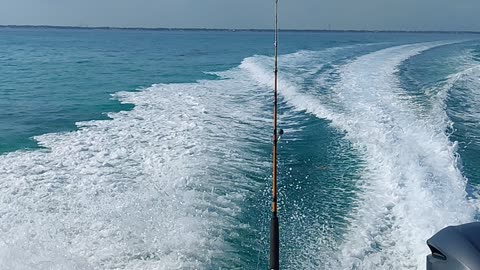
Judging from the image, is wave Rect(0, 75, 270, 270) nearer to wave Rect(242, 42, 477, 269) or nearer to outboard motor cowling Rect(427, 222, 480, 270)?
wave Rect(242, 42, 477, 269)

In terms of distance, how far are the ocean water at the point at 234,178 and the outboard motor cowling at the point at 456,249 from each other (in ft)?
3.83

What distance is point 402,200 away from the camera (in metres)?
5.07

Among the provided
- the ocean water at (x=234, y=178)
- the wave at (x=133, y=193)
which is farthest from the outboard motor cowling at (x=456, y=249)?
the wave at (x=133, y=193)

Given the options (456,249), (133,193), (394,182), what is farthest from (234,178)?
(456,249)

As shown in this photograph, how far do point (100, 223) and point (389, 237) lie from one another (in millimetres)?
2755

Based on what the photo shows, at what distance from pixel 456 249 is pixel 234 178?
3548mm

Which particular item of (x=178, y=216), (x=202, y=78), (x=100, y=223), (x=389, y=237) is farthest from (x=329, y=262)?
(x=202, y=78)

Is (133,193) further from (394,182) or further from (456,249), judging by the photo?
(456,249)

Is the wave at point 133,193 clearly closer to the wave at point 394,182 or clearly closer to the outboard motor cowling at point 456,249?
the wave at point 394,182

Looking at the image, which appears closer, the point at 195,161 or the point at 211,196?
the point at 211,196

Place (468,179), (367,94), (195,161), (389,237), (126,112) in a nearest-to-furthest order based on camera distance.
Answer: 1. (389,237)
2. (468,179)
3. (195,161)
4. (126,112)
5. (367,94)

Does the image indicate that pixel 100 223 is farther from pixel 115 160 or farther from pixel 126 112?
pixel 126 112

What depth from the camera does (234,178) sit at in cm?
590

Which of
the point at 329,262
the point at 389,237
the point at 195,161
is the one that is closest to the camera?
the point at 329,262
